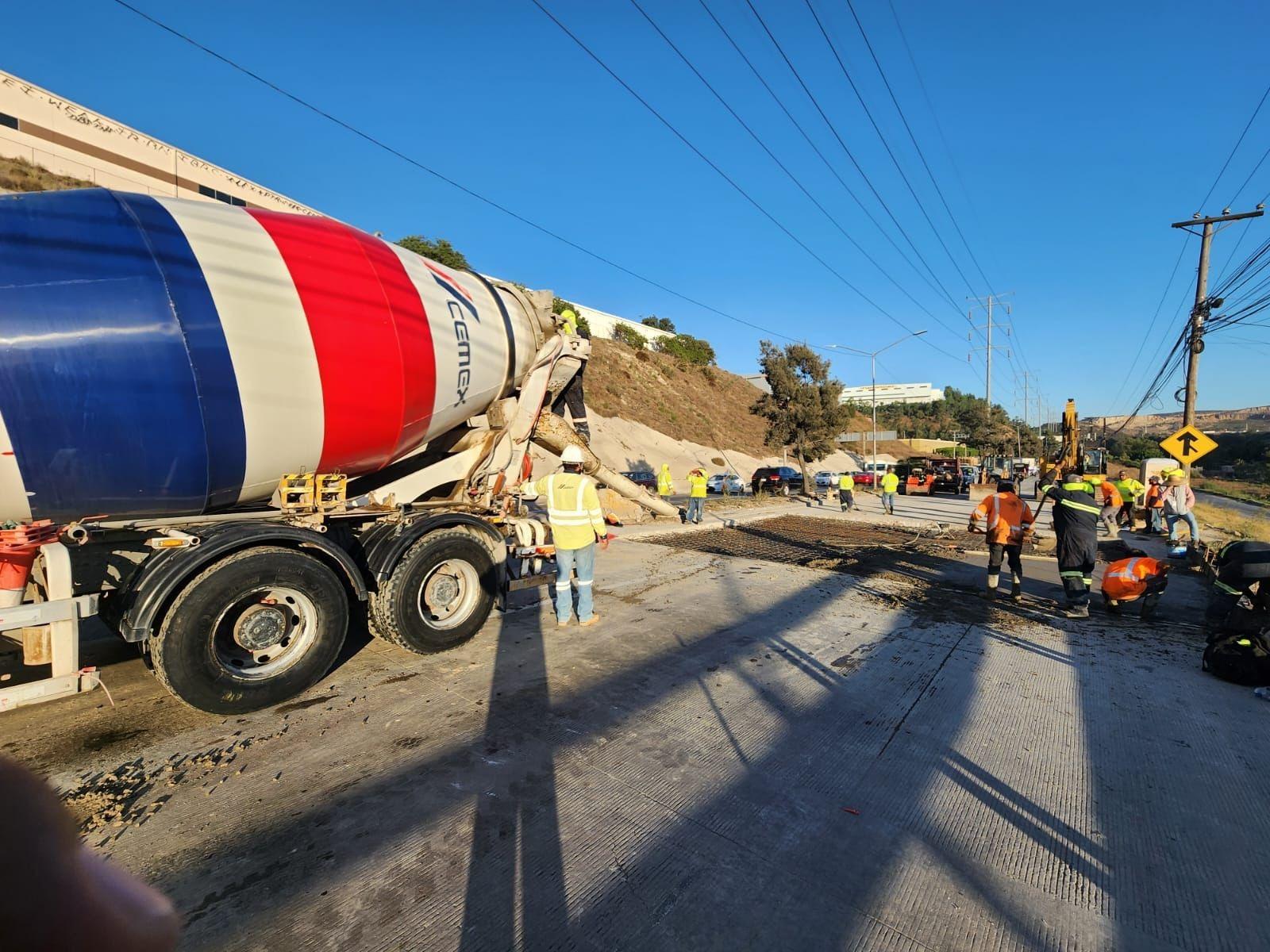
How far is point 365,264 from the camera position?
5.08m

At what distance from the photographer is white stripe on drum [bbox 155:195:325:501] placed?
164 inches

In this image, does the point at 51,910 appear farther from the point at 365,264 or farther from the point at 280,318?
the point at 365,264

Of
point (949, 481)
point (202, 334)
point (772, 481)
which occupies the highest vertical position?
point (202, 334)

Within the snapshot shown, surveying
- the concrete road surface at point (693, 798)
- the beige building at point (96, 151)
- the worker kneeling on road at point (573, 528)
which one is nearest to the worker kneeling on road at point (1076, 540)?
the concrete road surface at point (693, 798)

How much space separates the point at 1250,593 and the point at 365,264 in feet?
24.9

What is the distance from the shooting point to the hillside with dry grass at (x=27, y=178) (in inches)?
903

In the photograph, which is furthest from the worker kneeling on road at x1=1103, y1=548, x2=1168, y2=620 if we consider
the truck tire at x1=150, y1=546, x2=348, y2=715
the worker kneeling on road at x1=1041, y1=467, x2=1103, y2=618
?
the truck tire at x1=150, y1=546, x2=348, y2=715

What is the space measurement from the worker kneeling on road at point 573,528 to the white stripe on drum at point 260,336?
7.00 ft

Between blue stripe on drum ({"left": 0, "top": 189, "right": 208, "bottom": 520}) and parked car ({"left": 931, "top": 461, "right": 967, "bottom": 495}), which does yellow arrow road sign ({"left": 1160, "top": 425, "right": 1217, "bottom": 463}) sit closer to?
blue stripe on drum ({"left": 0, "top": 189, "right": 208, "bottom": 520})

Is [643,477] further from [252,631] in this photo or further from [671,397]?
[252,631]

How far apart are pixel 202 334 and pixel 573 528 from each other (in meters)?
3.23

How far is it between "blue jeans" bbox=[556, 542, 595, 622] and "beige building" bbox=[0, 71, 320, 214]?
27.5 m

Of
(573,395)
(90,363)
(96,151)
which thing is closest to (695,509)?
(573,395)

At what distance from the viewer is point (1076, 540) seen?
673 centimetres
